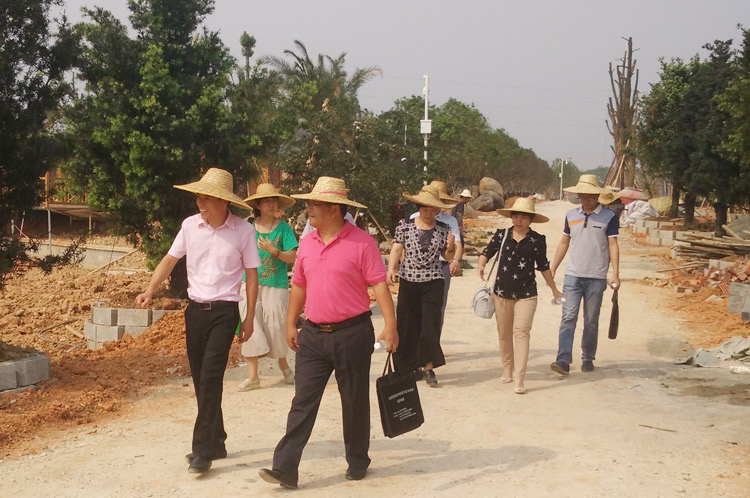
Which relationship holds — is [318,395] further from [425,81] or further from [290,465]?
[425,81]

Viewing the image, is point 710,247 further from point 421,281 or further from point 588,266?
point 421,281

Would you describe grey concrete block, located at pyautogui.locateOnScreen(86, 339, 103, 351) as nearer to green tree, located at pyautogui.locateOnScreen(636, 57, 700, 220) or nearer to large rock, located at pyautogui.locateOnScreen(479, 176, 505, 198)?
green tree, located at pyautogui.locateOnScreen(636, 57, 700, 220)

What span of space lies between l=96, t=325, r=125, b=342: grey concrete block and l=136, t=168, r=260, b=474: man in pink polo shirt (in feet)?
21.1

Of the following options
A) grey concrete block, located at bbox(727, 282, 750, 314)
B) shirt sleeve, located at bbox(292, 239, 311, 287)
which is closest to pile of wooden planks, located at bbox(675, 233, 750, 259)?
grey concrete block, located at bbox(727, 282, 750, 314)

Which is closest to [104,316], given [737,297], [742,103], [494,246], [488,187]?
[494,246]

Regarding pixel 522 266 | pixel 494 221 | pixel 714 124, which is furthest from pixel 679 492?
pixel 494 221

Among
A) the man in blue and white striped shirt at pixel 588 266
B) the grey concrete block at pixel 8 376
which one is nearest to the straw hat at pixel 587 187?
the man in blue and white striped shirt at pixel 588 266

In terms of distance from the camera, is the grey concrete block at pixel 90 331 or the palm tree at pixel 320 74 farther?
the palm tree at pixel 320 74

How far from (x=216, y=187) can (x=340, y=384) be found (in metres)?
1.56

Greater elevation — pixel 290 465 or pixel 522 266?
pixel 522 266

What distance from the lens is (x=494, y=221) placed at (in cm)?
4397

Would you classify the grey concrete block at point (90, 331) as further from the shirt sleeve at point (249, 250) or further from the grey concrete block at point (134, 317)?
the shirt sleeve at point (249, 250)

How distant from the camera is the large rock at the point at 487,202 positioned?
5582cm

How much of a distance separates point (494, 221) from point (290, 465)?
39490mm
